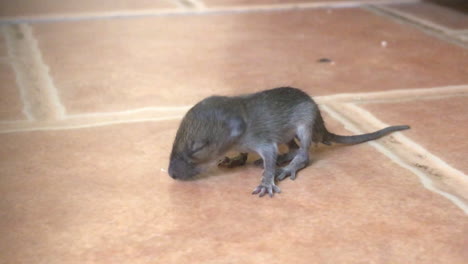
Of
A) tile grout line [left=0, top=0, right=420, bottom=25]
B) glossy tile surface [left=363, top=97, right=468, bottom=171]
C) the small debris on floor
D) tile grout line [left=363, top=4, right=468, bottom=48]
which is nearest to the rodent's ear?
glossy tile surface [left=363, top=97, right=468, bottom=171]

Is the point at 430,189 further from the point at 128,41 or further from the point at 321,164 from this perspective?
the point at 128,41

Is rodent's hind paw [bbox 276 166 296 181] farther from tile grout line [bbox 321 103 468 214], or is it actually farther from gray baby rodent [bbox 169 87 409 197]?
tile grout line [bbox 321 103 468 214]

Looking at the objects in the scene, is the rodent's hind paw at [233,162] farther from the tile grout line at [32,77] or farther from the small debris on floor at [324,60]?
the small debris on floor at [324,60]

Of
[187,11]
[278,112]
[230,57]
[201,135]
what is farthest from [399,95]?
[187,11]

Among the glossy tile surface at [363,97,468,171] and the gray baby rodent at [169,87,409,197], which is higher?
the gray baby rodent at [169,87,409,197]

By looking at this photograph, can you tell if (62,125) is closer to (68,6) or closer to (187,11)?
(187,11)
